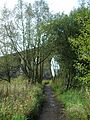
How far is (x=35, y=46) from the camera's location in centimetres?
3997

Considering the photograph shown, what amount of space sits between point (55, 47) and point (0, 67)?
62.0 feet

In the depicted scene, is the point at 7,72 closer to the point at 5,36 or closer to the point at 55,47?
the point at 5,36

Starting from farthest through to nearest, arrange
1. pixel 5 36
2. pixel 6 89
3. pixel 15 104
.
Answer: pixel 5 36 → pixel 6 89 → pixel 15 104

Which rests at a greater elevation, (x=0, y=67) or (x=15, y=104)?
(x=0, y=67)

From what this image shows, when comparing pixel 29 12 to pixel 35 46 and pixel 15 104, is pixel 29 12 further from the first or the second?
pixel 15 104

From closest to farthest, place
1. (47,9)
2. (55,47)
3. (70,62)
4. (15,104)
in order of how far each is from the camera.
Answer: (15,104) → (70,62) → (55,47) → (47,9)

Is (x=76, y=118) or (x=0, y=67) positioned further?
(x=0, y=67)

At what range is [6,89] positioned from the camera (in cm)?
1889

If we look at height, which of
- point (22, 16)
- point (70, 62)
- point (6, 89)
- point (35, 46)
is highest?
point (22, 16)

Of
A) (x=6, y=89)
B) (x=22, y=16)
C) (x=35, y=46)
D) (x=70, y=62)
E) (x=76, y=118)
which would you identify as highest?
(x=22, y=16)

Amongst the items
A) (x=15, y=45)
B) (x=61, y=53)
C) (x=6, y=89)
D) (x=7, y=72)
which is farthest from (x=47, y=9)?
(x=6, y=89)

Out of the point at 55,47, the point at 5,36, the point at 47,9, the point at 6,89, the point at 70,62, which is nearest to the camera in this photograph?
the point at 6,89

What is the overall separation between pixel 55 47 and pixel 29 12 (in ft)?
29.8

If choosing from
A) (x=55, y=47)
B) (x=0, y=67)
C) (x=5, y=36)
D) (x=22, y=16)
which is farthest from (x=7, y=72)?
(x=55, y=47)
